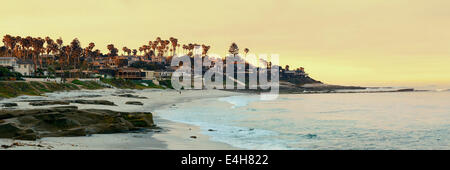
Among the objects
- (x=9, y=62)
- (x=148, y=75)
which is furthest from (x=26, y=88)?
(x=148, y=75)

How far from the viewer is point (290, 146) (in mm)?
22922

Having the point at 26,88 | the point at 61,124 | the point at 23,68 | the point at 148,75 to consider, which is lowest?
the point at 61,124

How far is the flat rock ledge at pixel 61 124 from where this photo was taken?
19.4 meters

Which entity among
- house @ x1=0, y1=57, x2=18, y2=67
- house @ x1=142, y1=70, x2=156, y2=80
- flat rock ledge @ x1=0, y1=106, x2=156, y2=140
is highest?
house @ x1=0, y1=57, x2=18, y2=67

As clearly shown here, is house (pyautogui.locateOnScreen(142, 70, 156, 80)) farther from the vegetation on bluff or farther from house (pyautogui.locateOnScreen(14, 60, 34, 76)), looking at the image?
the vegetation on bluff

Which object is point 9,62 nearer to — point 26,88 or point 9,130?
point 26,88

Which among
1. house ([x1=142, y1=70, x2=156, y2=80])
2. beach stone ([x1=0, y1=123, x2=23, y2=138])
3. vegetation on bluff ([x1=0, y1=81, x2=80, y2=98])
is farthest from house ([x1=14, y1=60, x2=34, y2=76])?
beach stone ([x1=0, y1=123, x2=23, y2=138])

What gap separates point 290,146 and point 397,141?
8001 mm

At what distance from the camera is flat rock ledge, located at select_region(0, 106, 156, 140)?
19.4 meters

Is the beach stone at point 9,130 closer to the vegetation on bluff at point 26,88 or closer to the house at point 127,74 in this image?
the vegetation on bluff at point 26,88

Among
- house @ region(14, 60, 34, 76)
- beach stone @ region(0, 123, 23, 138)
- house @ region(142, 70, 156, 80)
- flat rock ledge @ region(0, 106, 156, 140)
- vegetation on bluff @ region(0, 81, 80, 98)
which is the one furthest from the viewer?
house @ region(142, 70, 156, 80)

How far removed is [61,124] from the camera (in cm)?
2294
